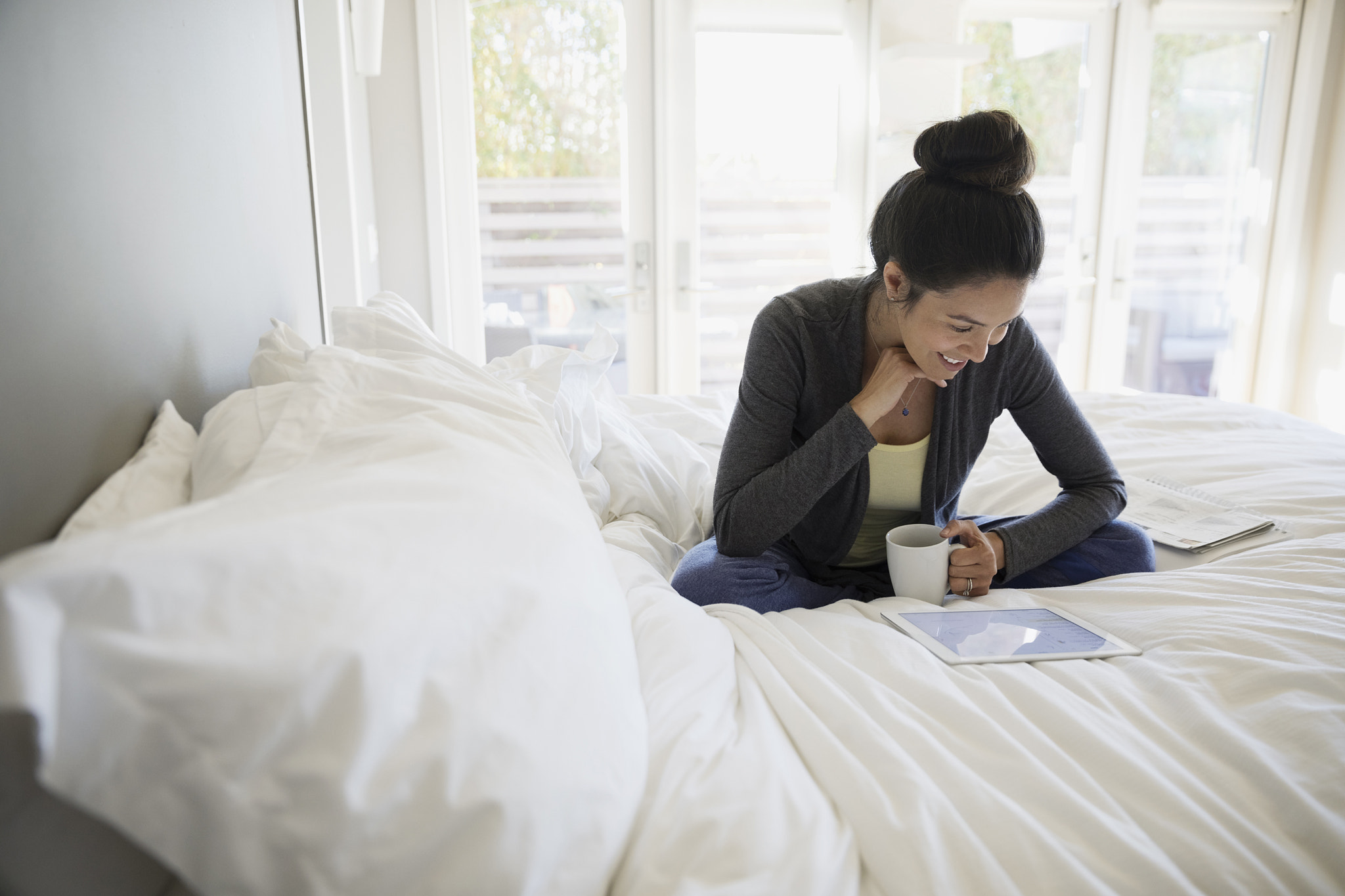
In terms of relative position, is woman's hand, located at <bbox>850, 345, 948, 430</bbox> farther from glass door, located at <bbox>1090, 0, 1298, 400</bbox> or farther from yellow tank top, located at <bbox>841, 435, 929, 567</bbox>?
glass door, located at <bbox>1090, 0, 1298, 400</bbox>

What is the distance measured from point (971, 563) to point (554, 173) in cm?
252

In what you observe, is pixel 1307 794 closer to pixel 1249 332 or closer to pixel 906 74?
pixel 906 74

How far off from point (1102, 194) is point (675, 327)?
1.94 m

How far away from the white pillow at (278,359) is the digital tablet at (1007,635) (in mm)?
700

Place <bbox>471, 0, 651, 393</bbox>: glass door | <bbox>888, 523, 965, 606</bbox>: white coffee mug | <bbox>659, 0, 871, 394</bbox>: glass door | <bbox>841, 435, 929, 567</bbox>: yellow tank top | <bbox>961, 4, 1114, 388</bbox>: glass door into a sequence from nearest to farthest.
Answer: <bbox>888, 523, 965, 606</bbox>: white coffee mug
<bbox>841, 435, 929, 567</bbox>: yellow tank top
<bbox>471, 0, 651, 393</bbox>: glass door
<bbox>659, 0, 871, 394</bbox>: glass door
<bbox>961, 4, 1114, 388</bbox>: glass door

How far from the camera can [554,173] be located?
3.19 m

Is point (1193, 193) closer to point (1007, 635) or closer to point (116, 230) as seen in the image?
point (1007, 635)

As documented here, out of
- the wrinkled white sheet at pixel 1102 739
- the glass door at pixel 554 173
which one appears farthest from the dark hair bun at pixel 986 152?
the glass door at pixel 554 173

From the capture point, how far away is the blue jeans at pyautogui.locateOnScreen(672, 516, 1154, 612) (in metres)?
1.15

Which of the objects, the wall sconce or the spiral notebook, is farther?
the wall sconce

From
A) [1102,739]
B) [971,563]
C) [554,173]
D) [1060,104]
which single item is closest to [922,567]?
[971,563]

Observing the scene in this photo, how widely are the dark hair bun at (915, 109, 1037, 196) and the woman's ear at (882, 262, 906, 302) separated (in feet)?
0.43

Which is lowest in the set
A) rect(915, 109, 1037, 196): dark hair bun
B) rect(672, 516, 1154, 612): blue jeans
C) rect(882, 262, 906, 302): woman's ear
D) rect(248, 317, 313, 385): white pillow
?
rect(672, 516, 1154, 612): blue jeans

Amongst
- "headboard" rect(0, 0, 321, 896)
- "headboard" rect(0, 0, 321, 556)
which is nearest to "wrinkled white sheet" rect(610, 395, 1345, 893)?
"headboard" rect(0, 0, 321, 896)
